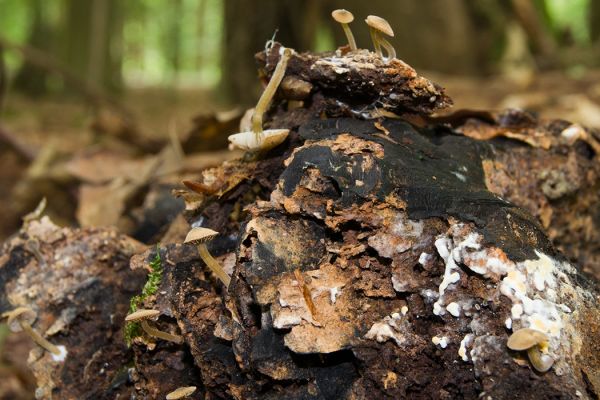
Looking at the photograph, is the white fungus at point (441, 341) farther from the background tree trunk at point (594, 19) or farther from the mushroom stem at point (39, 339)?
the background tree trunk at point (594, 19)

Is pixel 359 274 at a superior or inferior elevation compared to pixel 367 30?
inferior

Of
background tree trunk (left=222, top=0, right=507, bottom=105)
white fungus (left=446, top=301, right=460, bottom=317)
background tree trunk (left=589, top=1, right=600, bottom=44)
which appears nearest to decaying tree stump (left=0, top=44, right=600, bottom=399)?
white fungus (left=446, top=301, right=460, bottom=317)

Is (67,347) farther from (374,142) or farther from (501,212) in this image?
(501,212)

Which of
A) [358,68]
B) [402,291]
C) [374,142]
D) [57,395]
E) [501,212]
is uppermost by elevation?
[358,68]

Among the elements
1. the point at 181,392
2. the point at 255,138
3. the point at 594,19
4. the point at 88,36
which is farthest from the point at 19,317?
the point at 594,19

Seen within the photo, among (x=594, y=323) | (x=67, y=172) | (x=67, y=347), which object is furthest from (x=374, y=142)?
(x=67, y=172)

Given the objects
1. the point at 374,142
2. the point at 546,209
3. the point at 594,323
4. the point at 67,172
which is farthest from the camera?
the point at 67,172

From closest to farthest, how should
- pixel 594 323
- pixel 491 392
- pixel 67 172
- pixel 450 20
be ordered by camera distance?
pixel 491 392, pixel 594 323, pixel 67 172, pixel 450 20

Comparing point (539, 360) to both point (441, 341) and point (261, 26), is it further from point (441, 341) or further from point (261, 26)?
point (261, 26)
